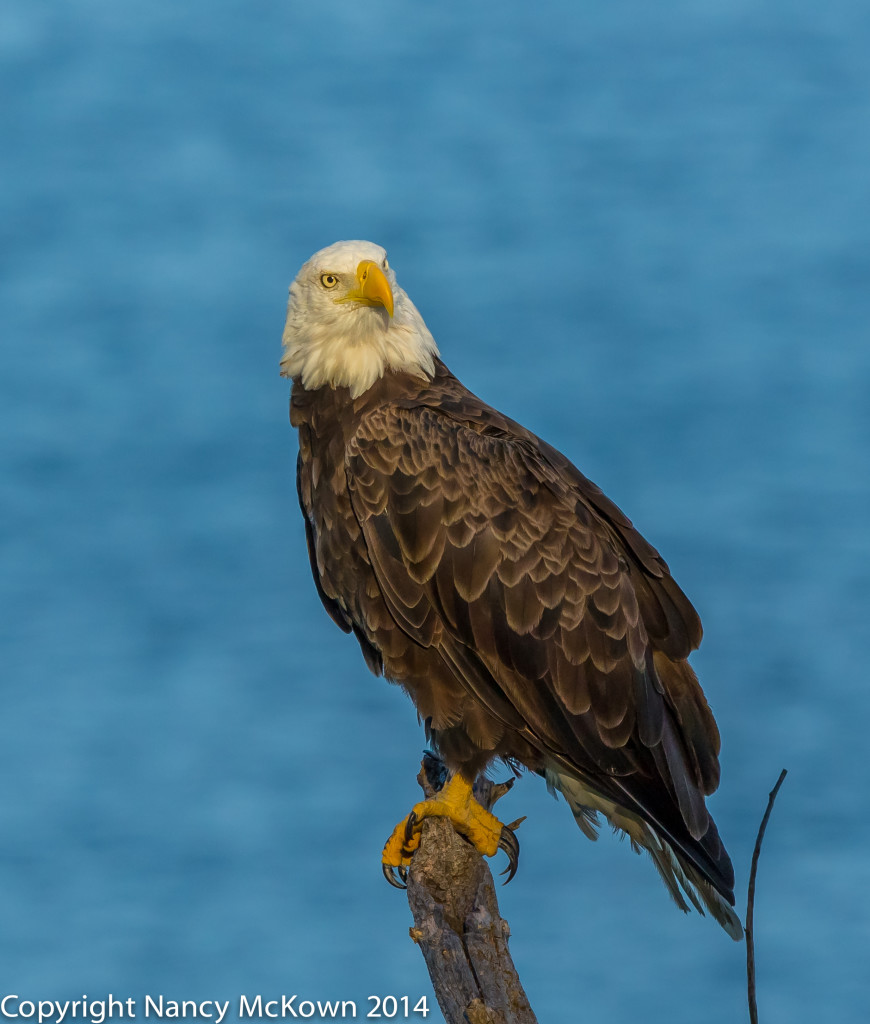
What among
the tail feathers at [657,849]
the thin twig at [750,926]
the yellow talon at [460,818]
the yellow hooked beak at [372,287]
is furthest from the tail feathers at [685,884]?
the yellow hooked beak at [372,287]

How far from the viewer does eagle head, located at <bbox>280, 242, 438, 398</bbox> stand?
5543 millimetres

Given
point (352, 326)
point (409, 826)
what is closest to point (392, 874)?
point (409, 826)

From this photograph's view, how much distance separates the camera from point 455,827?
214 inches

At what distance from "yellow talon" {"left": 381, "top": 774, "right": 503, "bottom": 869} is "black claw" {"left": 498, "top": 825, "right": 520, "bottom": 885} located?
0.04 metres

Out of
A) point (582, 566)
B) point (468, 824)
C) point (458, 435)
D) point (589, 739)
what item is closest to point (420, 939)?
point (468, 824)

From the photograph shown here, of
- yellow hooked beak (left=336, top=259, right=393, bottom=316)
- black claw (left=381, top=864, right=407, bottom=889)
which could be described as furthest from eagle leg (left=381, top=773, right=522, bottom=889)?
yellow hooked beak (left=336, top=259, right=393, bottom=316)

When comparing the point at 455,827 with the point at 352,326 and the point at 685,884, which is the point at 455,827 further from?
the point at 352,326

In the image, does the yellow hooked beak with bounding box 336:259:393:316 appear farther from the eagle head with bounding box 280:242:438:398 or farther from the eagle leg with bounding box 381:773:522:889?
the eagle leg with bounding box 381:773:522:889

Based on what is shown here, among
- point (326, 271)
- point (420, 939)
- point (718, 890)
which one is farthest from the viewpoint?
point (326, 271)

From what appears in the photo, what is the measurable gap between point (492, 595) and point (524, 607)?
6.0 inches

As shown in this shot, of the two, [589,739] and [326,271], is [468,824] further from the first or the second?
[326,271]

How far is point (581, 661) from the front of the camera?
17.4 feet

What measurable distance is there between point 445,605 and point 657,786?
1.20 metres

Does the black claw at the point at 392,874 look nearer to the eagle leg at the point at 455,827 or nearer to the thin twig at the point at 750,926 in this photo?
the eagle leg at the point at 455,827
